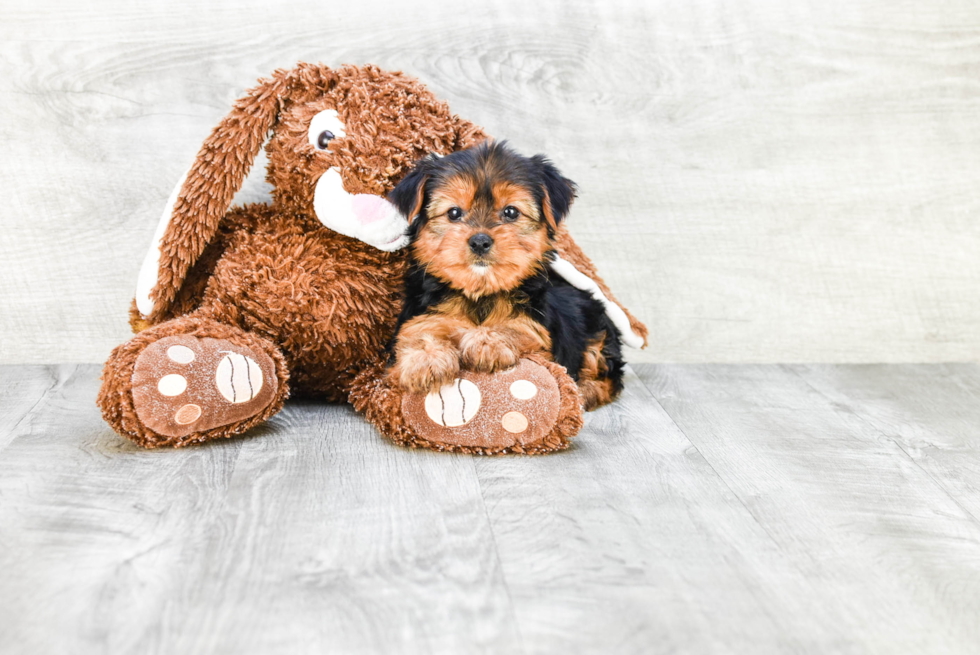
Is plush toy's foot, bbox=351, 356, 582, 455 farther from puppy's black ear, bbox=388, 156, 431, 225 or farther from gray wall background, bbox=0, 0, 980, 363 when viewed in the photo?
gray wall background, bbox=0, 0, 980, 363

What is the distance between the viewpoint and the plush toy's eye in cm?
204

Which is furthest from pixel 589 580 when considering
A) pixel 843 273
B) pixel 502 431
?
pixel 843 273

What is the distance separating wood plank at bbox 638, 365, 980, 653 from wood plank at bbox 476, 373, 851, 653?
0.04 meters

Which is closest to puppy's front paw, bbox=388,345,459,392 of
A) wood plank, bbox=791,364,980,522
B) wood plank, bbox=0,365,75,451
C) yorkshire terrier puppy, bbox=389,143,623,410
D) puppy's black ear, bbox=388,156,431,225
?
yorkshire terrier puppy, bbox=389,143,623,410

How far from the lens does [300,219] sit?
2.20m

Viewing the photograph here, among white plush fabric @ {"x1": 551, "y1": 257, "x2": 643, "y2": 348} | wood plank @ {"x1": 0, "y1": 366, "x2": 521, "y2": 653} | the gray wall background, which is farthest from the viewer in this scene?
the gray wall background

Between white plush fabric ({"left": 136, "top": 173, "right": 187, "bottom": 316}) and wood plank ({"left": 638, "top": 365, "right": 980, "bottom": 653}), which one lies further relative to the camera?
white plush fabric ({"left": 136, "top": 173, "right": 187, "bottom": 316})

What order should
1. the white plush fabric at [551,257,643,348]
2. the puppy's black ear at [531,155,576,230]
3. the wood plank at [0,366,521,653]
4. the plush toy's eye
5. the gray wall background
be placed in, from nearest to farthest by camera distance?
1. the wood plank at [0,366,521,653]
2. the puppy's black ear at [531,155,576,230]
3. the plush toy's eye
4. the white plush fabric at [551,257,643,348]
5. the gray wall background

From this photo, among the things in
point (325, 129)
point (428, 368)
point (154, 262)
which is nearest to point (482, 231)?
point (428, 368)

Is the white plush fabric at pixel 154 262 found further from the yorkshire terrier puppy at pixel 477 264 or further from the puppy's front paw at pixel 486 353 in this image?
the puppy's front paw at pixel 486 353

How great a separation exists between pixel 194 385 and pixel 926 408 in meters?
1.95

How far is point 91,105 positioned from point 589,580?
2.07 meters

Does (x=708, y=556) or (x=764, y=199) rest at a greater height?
(x=764, y=199)

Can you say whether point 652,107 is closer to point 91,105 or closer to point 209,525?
point 91,105
